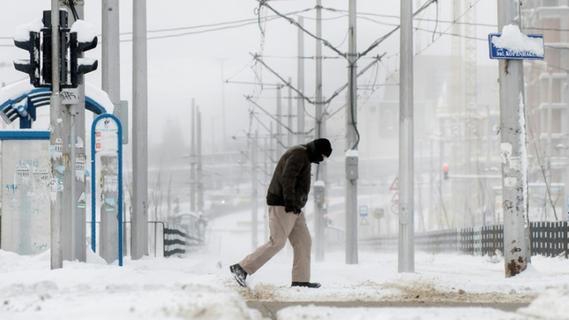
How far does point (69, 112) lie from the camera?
14.4 m

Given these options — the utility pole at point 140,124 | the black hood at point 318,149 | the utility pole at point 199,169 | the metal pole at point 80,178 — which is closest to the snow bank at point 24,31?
the metal pole at point 80,178

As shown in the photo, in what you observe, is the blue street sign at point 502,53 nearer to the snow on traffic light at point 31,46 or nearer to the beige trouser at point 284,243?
the beige trouser at point 284,243

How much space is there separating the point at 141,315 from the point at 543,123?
10985 centimetres

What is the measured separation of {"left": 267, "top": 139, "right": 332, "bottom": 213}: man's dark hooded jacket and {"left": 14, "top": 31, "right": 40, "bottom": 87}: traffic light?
10.7 feet

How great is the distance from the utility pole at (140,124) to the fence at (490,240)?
9.04 metres

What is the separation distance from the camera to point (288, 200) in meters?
12.1

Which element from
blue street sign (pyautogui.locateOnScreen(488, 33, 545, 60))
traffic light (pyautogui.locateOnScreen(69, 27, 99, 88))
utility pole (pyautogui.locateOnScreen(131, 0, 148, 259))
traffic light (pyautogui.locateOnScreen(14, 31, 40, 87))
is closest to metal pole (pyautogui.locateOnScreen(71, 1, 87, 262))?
traffic light (pyautogui.locateOnScreen(69, 27, 99, 88))

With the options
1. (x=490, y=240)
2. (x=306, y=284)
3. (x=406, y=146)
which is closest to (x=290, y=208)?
(x=306, y=284)

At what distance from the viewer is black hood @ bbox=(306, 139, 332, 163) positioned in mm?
12148

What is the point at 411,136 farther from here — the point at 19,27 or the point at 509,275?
the point at 19,27

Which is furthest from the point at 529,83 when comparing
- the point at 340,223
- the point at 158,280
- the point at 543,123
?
the point at 158,280

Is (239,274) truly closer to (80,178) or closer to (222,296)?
(222,296)

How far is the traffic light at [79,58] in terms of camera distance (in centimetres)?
1364

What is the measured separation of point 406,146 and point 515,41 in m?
4.98
